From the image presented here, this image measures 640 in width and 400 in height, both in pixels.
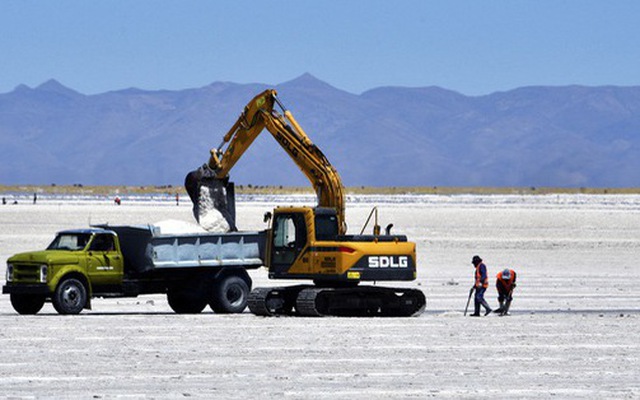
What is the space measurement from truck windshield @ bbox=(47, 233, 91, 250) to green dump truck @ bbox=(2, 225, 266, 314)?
0.02 meters

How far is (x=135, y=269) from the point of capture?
27.8 meters

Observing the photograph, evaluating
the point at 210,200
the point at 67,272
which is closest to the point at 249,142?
the point at 210,200

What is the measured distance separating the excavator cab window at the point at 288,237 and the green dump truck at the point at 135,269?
3.83ft

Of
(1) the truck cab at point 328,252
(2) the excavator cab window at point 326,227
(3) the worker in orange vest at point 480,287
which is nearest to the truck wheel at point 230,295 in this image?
(1) the truck cab at point 328,252

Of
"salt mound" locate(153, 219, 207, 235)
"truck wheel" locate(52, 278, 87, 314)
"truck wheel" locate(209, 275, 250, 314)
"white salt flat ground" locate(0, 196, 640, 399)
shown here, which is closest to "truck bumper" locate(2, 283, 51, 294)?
"truck wheel" locate(52, 278, 87, 314)

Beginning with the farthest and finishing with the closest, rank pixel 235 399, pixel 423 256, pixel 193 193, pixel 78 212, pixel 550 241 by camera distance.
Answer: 1. pixel 78 212
2. pixel 550 241
3. pixel 423 256
4. pixel 193 193
5. pixel 235 399

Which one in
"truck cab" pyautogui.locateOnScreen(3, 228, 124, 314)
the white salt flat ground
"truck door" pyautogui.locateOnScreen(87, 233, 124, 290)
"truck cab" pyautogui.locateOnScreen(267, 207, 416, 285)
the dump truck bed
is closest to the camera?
the white salt flat ground

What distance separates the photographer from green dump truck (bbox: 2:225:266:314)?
26.7m

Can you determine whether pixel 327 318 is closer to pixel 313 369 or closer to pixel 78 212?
pixel 313 369

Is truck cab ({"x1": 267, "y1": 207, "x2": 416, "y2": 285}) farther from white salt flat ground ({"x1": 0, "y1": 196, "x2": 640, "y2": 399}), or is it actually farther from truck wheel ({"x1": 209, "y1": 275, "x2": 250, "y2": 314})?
truck wheel ({"x1": 209, "y1": 275, "x2": 250, "y2": 314})

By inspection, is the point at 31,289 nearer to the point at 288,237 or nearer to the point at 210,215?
the point at 210,215

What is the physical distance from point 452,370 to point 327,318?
28.1ft

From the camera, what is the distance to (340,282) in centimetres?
2719

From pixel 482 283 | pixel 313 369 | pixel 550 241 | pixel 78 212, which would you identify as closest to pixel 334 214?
pixel 482 283
